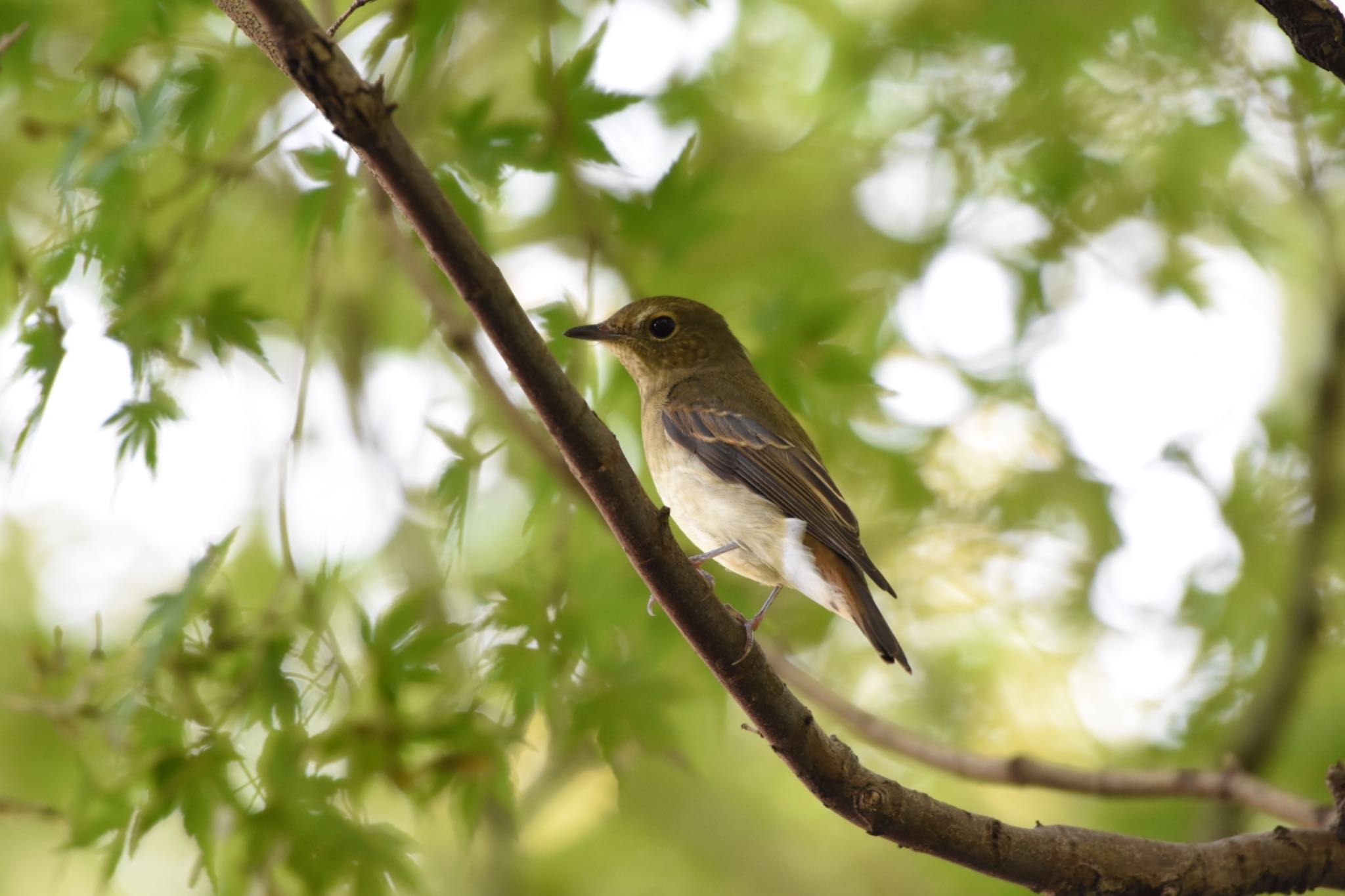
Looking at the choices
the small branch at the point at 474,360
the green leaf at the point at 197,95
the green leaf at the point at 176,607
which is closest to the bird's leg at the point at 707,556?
the small branch at the point at 474,360

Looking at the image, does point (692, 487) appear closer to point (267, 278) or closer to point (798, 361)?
point (798, 361)

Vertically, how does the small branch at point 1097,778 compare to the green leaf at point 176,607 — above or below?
below

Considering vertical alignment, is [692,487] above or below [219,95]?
below

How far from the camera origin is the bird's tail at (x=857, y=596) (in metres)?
3.77

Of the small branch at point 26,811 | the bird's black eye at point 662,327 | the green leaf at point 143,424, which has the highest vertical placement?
the green leaf at point 143,424

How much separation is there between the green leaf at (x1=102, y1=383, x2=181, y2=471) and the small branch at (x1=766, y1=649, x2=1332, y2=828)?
89.2 inches

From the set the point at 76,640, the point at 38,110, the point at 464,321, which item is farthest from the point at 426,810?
the point at 38,110

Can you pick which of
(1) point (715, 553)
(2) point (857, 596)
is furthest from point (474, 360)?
(2) point (857, 596)

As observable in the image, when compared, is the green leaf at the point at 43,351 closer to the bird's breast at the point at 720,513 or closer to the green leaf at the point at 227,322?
the green leaf at the point at 227,322

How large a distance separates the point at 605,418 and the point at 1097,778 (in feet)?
7.15

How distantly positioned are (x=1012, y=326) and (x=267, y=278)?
3.75m

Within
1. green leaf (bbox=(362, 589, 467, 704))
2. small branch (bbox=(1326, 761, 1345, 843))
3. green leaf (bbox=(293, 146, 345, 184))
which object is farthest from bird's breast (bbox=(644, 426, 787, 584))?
small branch (bbox=(1326, 761, 1345, 843))

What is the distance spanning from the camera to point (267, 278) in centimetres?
614

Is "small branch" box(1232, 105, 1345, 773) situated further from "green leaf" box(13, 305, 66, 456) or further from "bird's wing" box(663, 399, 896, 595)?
"green leaf" box(13, 305, 66, 456)
